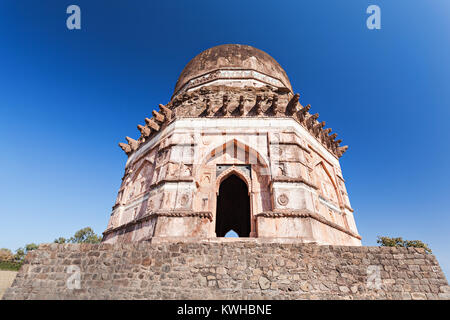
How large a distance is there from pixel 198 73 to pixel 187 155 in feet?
22.3

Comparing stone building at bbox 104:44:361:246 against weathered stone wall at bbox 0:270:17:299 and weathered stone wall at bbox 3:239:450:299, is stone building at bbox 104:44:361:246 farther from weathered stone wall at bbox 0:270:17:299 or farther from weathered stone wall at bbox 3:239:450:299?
weathered stone wall at bbox 0:270:17:299

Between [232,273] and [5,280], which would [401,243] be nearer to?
[232,273]

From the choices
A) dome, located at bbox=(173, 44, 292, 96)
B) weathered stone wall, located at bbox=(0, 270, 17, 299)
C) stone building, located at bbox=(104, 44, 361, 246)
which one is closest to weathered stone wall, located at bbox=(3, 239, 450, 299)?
stone building, located at bbox=(104, 44, 361, 246)

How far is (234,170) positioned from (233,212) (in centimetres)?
571

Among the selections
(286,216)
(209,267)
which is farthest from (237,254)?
(286,216)

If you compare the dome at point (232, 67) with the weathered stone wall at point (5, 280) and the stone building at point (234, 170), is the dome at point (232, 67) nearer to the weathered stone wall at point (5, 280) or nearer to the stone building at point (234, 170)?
the stone building at point (234, 170)

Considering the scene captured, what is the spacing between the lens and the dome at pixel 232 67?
12.2 metres

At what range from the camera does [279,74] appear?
1362cm

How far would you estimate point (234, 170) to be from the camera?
816 cm

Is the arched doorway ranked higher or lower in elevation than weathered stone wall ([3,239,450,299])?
higher

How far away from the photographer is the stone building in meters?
6.87

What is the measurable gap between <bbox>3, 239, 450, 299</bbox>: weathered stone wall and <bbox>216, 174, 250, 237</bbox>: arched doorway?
25.9 feet

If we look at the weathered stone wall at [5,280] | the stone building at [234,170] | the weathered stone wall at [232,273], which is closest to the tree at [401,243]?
the stone building at [234,170]
